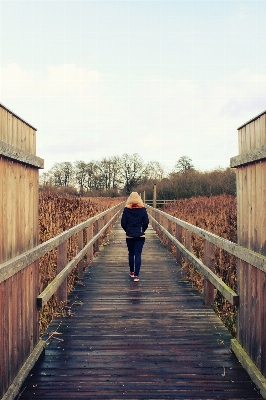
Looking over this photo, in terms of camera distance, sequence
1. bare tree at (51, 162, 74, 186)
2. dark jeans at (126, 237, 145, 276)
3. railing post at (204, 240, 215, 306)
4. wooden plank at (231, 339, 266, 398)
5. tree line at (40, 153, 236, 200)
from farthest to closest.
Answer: bare tree at (51, 162, 74, 186), tree line at (40, 153, 236, 200), dark jeans at (126, 237, 145, 276), railing post at (204, 240, 215, 306), wooden plank at (231, 339, 266, 398)

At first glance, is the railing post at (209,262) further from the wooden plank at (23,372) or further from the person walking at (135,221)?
the wooden plank at (23,372)

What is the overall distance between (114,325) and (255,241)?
220 centimetres

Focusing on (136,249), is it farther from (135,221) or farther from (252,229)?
(252,229)

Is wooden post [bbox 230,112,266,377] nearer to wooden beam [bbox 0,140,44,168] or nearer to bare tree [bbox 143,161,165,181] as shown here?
wooden beam [bbox 0,140,44,168]

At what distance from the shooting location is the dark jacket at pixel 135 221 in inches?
307

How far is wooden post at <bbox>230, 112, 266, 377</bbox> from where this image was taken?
3.41 m

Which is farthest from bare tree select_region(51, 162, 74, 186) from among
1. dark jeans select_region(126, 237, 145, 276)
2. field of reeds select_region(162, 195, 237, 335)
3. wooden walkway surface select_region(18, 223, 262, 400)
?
wooden walkway surface select_region(18, 223, 262, 400)

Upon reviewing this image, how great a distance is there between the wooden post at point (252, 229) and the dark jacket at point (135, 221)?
3686 millimetres

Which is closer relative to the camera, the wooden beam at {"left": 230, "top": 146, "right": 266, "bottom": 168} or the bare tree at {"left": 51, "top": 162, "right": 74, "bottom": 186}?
the wooden beam at {"left": 230, "top": 146, "right": 266, "bottom": 168}

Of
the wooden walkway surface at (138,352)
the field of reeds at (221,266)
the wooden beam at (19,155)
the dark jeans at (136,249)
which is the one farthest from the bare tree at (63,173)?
the wooden beam at (19,155)

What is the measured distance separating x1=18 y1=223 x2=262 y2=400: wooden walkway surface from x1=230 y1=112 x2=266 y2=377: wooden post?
310 mm

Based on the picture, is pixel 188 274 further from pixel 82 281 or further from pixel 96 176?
pixel 96 176

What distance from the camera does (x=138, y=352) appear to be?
4.23 metres

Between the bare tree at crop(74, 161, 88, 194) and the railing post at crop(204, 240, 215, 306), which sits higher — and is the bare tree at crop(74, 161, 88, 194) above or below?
above
